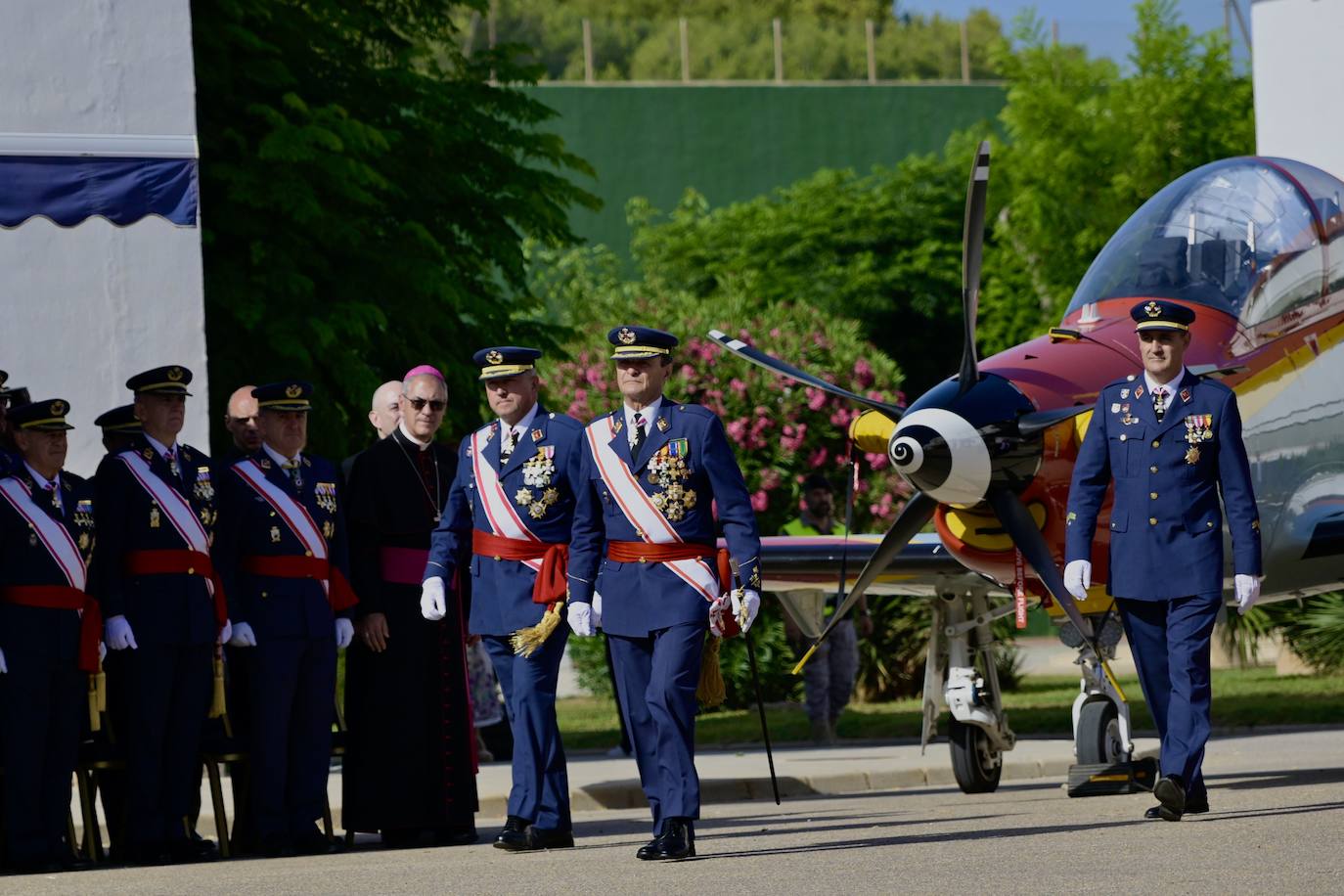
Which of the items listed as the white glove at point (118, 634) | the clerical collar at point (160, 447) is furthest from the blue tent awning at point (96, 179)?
the white glove at point (118, 634)

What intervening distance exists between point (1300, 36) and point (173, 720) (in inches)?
451

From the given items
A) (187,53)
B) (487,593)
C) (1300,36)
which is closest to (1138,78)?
(1300,36)

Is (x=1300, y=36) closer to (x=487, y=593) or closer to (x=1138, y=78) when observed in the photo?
(x=487, y=593)

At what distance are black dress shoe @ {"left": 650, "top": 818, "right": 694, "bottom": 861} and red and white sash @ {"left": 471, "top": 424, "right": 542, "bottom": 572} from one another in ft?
4.35

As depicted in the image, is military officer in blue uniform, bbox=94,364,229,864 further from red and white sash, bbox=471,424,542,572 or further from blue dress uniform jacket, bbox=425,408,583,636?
red and white sash, bbox=471,424,542,572

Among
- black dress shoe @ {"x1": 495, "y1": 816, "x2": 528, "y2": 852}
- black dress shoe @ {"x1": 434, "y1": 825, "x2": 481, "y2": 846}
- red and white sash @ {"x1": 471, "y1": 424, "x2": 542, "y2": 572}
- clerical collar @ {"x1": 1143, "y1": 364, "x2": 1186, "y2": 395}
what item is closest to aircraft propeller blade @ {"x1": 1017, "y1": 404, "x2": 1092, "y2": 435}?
clerical collar @ {"x1": 1143, "y1": 364, "x2": 1186, "y2": 395}

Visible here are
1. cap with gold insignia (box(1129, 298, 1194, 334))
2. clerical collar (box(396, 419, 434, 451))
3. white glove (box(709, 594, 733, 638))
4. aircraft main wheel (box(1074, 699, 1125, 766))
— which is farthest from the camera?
aircraft main wheel (box(1074, 699, 1125, 766))

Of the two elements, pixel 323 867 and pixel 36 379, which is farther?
pixel 36 379

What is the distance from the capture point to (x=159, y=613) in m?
9.52

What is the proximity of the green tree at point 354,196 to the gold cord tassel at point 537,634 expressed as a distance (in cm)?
656

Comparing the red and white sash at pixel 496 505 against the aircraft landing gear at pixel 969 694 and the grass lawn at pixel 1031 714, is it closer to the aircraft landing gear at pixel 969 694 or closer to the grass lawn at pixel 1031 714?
the aircraft landing gear at pixel 969 694

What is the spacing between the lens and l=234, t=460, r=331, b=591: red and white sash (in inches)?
388

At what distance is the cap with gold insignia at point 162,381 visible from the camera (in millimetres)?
9688

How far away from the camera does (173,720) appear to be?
31.7ft
